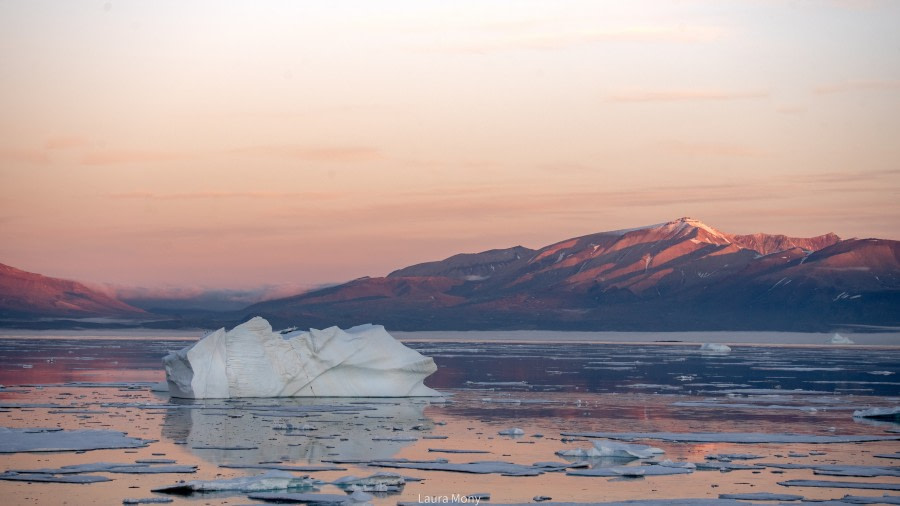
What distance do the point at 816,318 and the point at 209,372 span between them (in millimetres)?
133293

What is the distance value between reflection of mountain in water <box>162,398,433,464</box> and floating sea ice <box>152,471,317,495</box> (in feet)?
6.86

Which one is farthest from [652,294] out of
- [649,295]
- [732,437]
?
[732,437]

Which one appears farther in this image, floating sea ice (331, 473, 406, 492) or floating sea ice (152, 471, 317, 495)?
floating sea ice (331, 473, 406, 492)

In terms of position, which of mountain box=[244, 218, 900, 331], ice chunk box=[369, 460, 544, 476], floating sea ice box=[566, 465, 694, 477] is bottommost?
floating sea ice box=[566, 465, 694, 477]

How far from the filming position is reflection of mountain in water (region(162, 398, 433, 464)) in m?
16.7

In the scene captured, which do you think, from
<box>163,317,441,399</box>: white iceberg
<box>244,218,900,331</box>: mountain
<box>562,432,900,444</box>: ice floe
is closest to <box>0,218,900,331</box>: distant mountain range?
<box>244,218,900,331</box>: mountain

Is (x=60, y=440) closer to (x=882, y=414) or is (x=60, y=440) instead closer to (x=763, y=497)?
(x=763, y=497)

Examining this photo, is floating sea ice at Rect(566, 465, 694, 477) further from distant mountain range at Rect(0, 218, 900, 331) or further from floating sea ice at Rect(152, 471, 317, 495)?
distant mountain range at Rect(0, 218, 900, 331)

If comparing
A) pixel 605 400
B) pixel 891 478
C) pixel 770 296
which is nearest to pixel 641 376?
pixel 605 400

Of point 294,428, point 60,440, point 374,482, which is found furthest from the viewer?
point 294,428

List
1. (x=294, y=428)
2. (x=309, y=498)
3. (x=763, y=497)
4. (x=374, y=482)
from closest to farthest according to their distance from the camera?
(x=309, y=498) → (x=763, y=497) → (x=374, y=482) → (x=294, y=428)

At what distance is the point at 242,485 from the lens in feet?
44.1

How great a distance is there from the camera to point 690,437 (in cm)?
1930

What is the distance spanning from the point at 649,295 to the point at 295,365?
482ft
